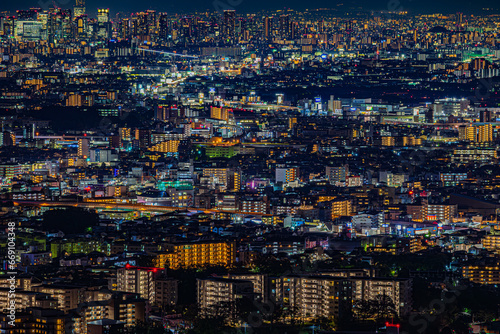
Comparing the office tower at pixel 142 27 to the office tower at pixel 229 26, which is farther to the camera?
the office tower at pixel 229 26

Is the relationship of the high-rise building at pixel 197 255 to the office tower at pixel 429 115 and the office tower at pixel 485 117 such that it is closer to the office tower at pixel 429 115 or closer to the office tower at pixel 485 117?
the office tower at pixel 485 117

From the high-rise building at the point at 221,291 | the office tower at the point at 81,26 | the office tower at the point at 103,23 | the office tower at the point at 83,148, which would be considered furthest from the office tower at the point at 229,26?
the high-rise building at the point at 221,291

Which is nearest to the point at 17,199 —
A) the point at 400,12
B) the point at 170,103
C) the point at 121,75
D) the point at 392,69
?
the point at 170,103

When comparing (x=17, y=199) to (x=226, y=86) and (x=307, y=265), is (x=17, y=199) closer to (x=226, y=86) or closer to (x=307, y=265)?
(x=307, y=265)

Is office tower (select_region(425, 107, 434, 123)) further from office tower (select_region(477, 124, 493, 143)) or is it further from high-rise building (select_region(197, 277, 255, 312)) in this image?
high-rise building (select_region(197, 277, 255, 312))

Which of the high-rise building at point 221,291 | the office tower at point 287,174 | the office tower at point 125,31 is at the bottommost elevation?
the office tower at point 287,174
